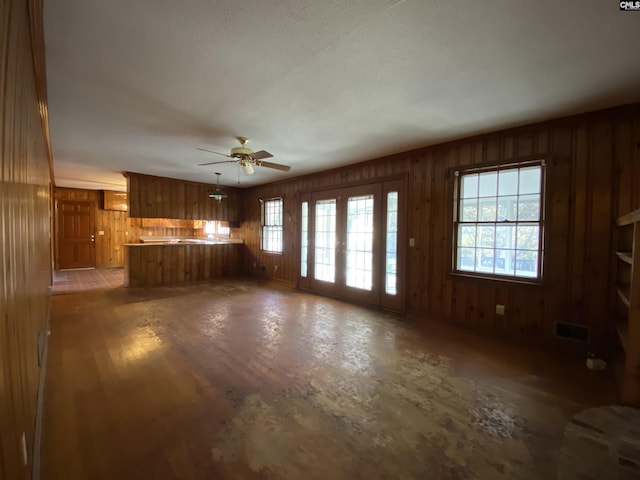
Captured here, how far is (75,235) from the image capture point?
8.42 m

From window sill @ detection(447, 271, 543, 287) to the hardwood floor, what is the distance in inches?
29.9

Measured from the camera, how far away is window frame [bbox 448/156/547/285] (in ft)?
10.5

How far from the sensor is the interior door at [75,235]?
8.23 meters

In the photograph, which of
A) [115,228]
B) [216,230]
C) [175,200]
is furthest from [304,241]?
[115,228]

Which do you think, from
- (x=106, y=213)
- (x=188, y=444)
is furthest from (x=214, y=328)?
(x=106, y=213)

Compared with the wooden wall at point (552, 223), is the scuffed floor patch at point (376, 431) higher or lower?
lower

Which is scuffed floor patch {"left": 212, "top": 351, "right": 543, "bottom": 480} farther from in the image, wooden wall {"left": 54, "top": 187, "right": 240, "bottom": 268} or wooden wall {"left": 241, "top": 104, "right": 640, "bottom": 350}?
wooden wall {"left": 54, "top": 187, "right": 240, "bottom": 268}

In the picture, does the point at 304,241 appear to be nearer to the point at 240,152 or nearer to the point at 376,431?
the point at 240,152

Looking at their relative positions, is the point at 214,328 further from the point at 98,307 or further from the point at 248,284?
the point at 248,284

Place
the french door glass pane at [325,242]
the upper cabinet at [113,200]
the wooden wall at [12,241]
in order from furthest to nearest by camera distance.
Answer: the upper cabinet at [113,200] < the french door glass pane at [325,242] < the wooden wall at [12,241]

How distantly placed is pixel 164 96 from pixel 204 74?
2.13 feet

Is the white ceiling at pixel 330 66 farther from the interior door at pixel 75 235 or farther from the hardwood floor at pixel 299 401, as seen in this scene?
the interior door at pixel 75 235

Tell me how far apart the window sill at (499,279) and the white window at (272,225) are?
4.36m

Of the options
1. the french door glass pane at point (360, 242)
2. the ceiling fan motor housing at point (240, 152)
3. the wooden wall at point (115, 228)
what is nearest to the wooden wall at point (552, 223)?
the french door glass pane at point (360, 242)
